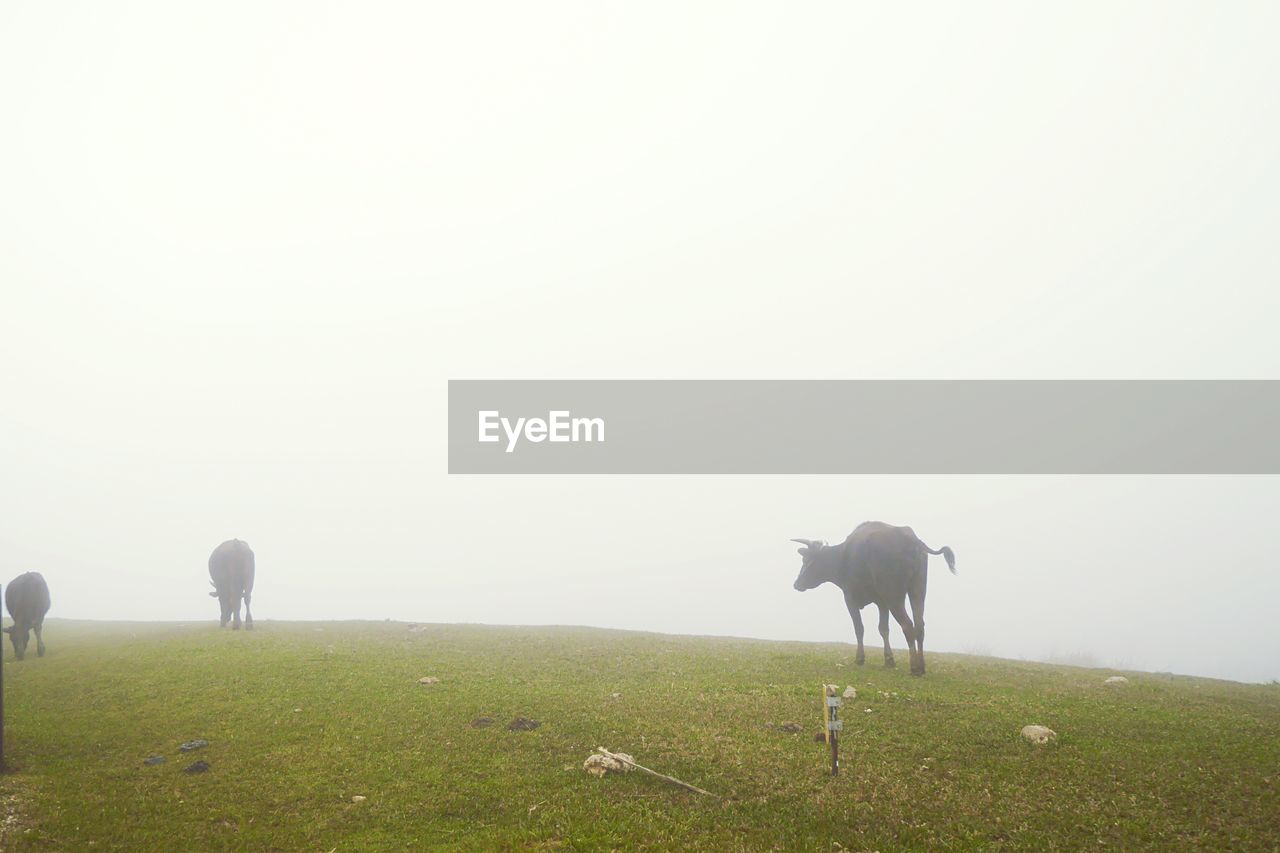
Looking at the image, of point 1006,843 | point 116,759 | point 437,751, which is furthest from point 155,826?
point 1006,843

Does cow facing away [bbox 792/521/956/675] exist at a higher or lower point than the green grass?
higher

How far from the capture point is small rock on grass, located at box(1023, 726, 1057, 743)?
16.1m

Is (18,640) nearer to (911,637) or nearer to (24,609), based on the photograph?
(24,609)

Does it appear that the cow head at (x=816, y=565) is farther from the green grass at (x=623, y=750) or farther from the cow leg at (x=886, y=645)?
the green grass at (x=623, y=750)

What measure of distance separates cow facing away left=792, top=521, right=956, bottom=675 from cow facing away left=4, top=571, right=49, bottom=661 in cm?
3456

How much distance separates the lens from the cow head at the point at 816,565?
95.7ft

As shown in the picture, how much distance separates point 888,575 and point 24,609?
124 ft

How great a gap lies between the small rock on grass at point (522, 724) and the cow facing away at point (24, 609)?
85.6 ft

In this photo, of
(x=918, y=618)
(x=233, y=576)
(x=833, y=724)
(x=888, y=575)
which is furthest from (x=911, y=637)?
(x=233, y=576)

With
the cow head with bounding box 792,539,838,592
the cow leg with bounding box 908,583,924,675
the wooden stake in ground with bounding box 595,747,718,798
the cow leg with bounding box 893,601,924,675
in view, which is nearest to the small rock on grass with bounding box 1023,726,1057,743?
the cow leg with bounding box 908,583,924,675

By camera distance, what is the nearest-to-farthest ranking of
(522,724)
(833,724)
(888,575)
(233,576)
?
(833,724), (522,724), (888,575), (233,576)

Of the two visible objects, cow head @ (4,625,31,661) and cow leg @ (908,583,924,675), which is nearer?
cow leg @ (908,583,924,675)

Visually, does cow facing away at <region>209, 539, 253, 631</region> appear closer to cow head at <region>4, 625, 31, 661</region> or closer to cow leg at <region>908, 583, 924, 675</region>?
cow head at <region>4, 625, 31, 661</region>

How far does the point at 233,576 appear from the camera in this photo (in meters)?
37.8
